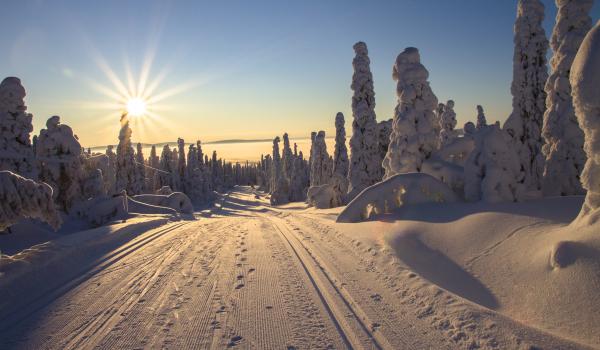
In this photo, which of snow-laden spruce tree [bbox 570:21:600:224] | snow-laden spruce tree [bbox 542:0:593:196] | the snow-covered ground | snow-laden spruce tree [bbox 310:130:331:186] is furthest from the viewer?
snow-laden spruce tree [bbox 310:130:331:186]

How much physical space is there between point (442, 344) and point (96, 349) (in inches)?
169

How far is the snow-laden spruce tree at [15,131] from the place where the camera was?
18.5 meters

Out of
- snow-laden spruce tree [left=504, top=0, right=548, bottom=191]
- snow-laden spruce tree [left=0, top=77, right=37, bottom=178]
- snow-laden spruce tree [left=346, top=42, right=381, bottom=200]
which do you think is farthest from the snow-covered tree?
snow-laden spruce tree [left=0, top=77, right=37, bottom=178]

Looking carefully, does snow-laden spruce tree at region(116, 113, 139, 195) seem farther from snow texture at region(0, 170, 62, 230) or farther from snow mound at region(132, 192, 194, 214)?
snow texture at region(0, 170, 62, 230)

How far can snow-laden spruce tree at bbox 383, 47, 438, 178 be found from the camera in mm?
17047

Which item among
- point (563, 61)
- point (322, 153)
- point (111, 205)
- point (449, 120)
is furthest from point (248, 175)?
point (563, 61)

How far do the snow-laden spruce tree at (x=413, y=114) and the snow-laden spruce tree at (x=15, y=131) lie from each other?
19.7 meters

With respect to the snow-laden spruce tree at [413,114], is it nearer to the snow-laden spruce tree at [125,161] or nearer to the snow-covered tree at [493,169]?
the snow-covered tree at [493,169]

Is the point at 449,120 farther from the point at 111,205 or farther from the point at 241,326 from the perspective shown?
the point at 241,326

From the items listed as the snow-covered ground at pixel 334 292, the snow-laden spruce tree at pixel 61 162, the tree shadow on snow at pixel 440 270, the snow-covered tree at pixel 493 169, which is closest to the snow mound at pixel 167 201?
the snow-laden spruce tree at pixel 61 162

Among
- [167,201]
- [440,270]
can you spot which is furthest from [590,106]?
[167,201]

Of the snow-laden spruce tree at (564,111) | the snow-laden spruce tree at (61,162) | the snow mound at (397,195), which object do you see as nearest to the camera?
the snow mound at (397,195)

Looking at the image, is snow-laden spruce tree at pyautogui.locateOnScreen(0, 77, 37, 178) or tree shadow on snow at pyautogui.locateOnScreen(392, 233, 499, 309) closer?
tree shadow on snow at pyautogui.locateOnScreen(392, 233, 499, 309)

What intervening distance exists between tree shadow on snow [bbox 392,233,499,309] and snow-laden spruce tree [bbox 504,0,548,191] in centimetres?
1608
